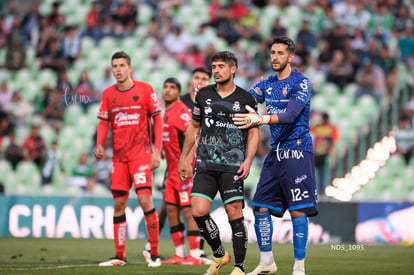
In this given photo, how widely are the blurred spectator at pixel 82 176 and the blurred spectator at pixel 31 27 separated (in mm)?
5708

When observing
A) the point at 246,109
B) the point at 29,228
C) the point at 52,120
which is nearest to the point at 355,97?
the point at 52,120

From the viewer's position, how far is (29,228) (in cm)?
1516

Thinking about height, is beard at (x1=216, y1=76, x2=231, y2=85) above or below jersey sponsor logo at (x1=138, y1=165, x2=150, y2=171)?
above

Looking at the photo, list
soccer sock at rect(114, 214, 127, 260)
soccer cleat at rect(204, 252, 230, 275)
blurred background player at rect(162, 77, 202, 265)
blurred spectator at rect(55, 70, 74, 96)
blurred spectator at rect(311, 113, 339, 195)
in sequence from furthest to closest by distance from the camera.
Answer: blurred spectator at rect(55, 70, 74, 96) → blurred spectator at rect(311, 113, 339, 195) → blurred background player at rect(162, 77, 202, 265) → soccer sock at rect(114, 214, 127, 260) → soccer cleat at rect(204, 252, 230, 275)

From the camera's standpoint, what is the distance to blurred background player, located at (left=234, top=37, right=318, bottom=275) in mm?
8445

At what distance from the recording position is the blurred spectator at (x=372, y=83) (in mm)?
19781

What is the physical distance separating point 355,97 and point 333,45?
1.91 metres

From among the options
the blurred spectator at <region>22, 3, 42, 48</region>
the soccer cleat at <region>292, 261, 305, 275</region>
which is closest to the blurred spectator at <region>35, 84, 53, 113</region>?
the blurred spectator at <region>22, 3, 42, 48</region>

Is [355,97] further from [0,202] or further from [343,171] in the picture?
[0,202]

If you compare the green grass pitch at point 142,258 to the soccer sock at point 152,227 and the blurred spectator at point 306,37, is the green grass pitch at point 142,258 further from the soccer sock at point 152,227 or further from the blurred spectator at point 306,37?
the blurred spectator at point 306,37

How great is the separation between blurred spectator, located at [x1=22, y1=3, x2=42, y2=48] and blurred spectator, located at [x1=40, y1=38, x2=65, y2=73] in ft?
2.50

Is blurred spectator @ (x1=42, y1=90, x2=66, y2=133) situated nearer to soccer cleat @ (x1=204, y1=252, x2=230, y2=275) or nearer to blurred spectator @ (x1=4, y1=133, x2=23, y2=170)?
blurred spectator @ (x1=4, y1=133, x2=23, y2=170)

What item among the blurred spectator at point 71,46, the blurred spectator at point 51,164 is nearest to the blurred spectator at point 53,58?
the blurred spectator at point 71,46

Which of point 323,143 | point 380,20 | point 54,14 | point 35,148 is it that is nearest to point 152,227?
point 323,143
